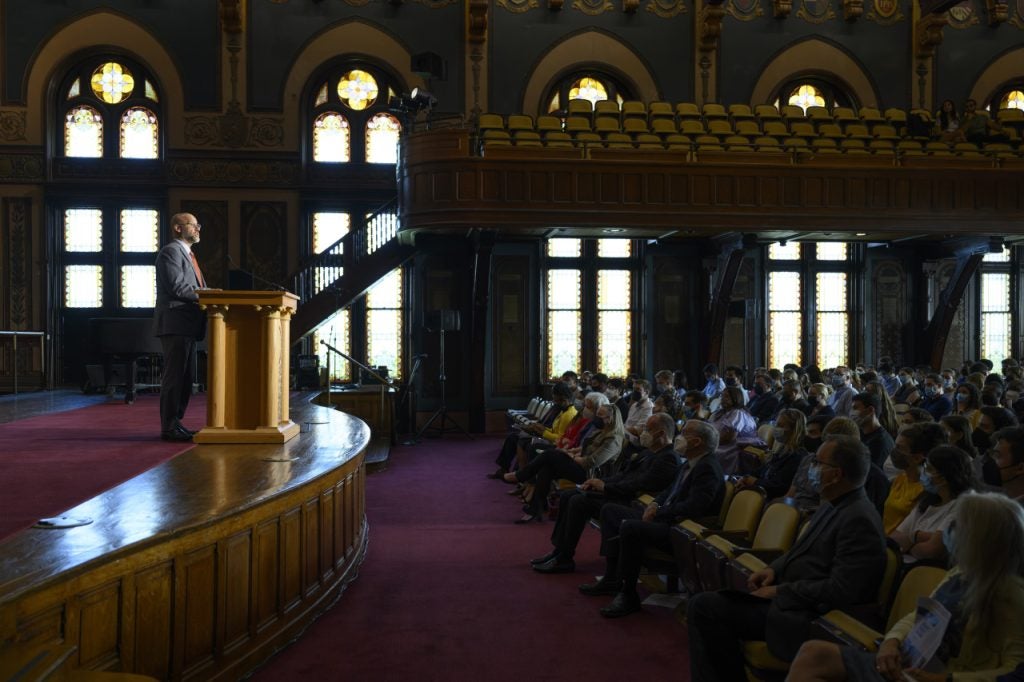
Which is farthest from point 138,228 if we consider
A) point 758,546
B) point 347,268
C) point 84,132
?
point 758,546

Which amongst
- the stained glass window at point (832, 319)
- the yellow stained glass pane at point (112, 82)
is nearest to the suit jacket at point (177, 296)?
the yellow stained glass pane at point (112, 82)

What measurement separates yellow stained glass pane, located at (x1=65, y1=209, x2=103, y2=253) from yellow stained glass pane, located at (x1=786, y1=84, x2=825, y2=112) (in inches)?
477

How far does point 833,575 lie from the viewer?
354 centimetres

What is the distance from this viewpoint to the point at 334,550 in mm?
5266

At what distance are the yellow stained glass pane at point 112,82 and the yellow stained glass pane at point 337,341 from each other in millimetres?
5010

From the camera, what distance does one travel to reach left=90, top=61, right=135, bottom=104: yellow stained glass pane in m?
14.8

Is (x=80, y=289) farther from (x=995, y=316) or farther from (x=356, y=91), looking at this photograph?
(x=995, y=316)

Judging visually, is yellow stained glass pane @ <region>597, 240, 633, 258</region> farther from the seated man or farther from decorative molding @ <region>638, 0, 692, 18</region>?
the seated man

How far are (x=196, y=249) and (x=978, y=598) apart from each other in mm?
13707

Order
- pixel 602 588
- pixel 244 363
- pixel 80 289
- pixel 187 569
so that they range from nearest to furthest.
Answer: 1. pixel 187 569
2. pixel 244 363
3. pixel 602 588
4. pixel 80 289

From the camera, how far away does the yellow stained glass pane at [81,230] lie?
14.7 meters

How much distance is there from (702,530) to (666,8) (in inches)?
512

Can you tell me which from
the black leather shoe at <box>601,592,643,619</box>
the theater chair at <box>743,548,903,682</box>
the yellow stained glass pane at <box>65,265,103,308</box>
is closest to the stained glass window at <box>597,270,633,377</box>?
the yellow stained glass pane at <box>65,265,103,308</box>

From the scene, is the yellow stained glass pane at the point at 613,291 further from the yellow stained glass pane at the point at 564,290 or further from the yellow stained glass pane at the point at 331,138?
the yellow stained glass pane at the point at 331,138
